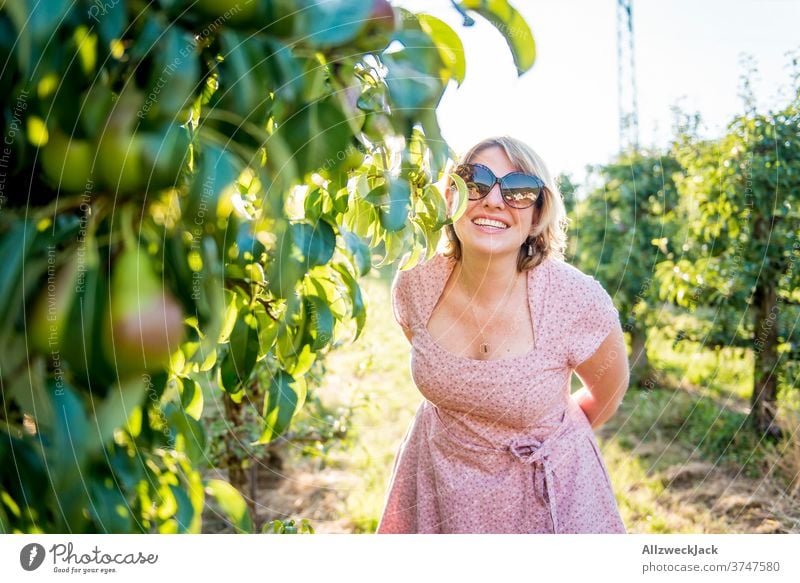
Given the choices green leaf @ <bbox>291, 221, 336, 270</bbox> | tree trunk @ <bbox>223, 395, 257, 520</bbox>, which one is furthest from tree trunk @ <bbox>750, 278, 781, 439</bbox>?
green leaf @ <bbox>291, 221, 336, 270</bbox>

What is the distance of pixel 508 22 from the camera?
0.55 metres

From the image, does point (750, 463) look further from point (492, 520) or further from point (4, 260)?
point (4, 260)

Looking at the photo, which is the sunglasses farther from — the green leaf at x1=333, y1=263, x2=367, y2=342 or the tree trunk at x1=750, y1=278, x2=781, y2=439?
the tree trunk at x1=750, y1=278, x2=781, y2=439

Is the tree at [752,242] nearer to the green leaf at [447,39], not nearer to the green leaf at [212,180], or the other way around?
the green leaf at [447,39]

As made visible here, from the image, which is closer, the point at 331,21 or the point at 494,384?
the point at 331,21

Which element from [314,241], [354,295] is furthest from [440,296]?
[314,241]

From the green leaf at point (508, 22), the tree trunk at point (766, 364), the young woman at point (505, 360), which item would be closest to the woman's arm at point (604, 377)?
the young woman at point (505, 360)

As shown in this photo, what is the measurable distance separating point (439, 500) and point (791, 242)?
4.99 ft

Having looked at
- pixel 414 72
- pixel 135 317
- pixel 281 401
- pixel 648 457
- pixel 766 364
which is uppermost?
pixel 414 72

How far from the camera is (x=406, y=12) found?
1.88 feet

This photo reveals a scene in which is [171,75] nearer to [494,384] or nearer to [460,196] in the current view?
[460,196]

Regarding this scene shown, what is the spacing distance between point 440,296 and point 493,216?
0.15m
